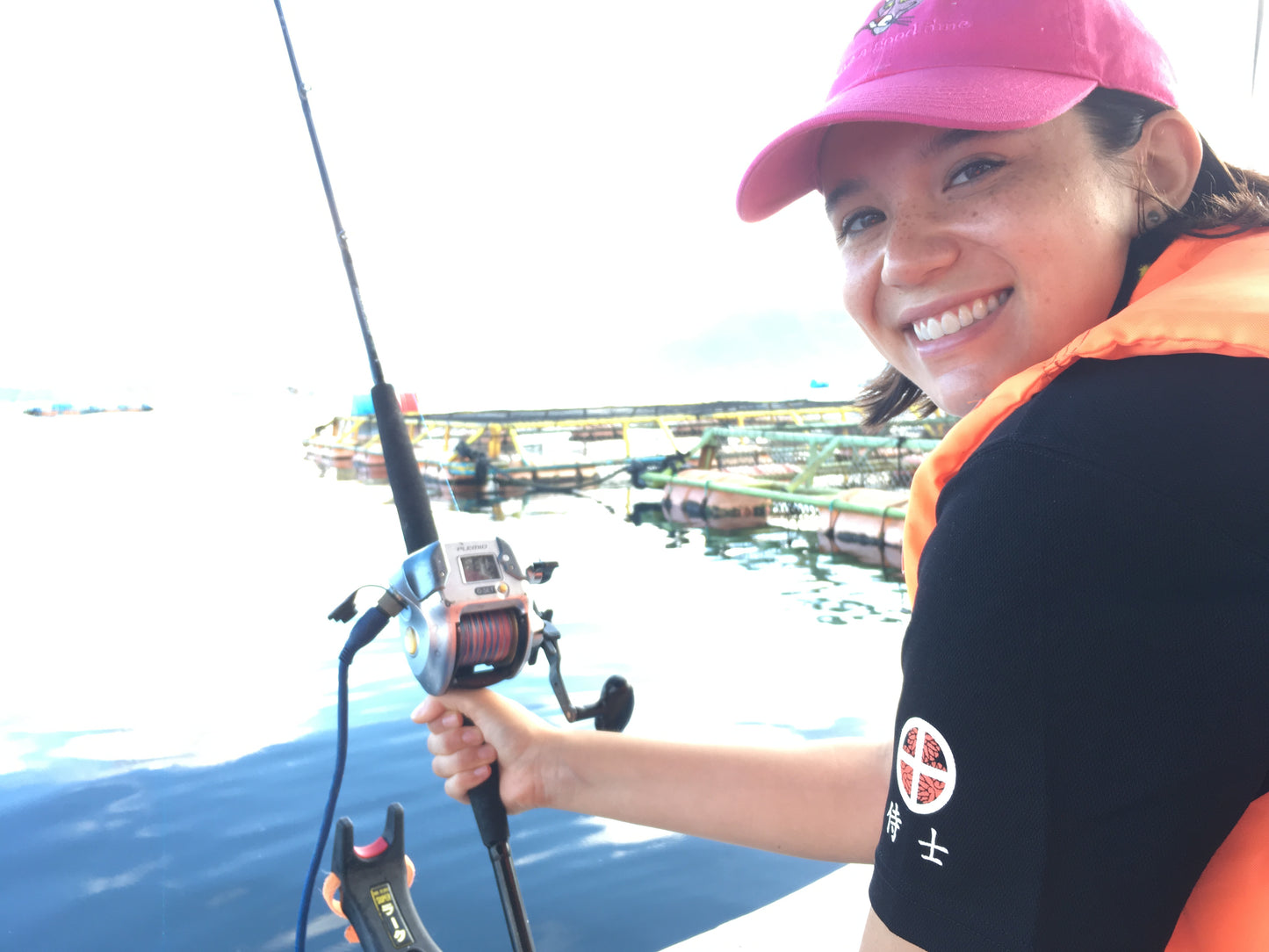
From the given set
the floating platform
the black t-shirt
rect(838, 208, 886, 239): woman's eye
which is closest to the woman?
the black t-shirt

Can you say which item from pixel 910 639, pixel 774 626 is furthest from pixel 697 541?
pixel 910 639

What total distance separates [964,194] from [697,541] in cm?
1073

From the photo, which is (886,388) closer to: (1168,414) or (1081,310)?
(1081,310)

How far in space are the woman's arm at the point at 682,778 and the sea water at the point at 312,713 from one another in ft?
0.58

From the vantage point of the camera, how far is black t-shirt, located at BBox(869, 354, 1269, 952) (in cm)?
56

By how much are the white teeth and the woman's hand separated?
2.84 ft

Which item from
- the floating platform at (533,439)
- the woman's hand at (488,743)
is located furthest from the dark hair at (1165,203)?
the floating platform at (533,439)

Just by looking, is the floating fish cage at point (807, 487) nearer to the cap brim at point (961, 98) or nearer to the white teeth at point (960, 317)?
the white teeth at point (960, 317)

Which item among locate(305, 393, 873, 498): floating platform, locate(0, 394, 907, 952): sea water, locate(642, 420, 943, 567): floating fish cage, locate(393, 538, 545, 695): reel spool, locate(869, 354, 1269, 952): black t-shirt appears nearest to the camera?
locate(869, 354, 1269, 952): black t-shirt

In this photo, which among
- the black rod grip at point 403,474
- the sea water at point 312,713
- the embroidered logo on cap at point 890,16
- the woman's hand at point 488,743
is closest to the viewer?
the embroidered logo on cap at point 890,16

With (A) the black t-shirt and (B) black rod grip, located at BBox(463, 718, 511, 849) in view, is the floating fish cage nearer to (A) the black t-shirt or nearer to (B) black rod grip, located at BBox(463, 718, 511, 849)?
(B) black rod grip, located at BBox(463, 718, 511, 849)

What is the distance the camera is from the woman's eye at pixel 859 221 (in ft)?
3.54

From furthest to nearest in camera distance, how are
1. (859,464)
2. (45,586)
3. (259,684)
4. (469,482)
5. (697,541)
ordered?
(469,482) < (859,464) < (697,541) < (45,586) < (259,684)

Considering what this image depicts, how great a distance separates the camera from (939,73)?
920 millimetres
